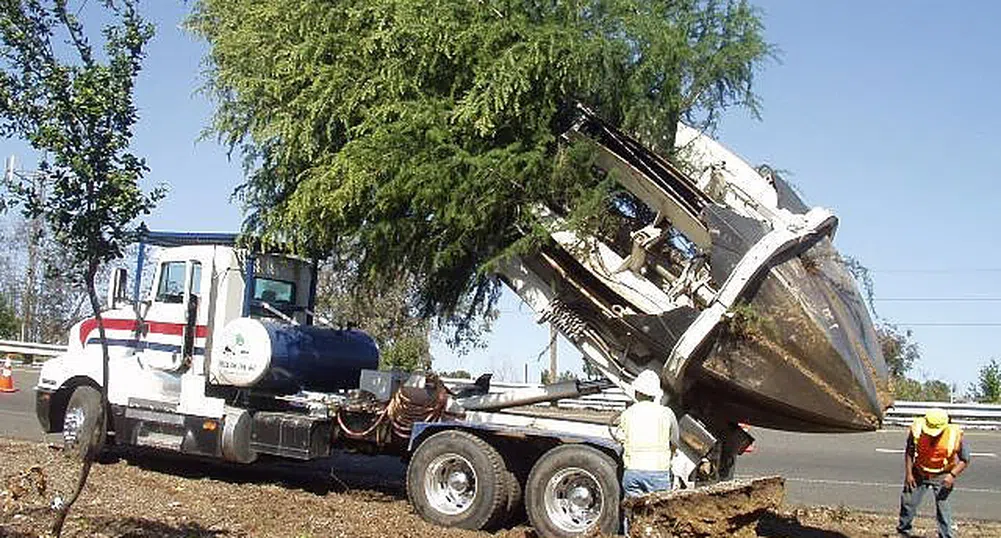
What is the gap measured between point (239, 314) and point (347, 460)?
3398mm

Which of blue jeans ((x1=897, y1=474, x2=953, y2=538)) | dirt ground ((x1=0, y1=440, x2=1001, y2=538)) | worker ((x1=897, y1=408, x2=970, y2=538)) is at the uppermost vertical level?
worker ((x1=897, y1=408, x2=970, y2=538))

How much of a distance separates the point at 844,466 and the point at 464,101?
10.6 meters

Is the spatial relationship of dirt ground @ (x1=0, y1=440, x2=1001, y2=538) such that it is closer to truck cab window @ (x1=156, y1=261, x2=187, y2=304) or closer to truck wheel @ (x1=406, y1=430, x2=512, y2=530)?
truck wheel @ (x1=406, y1=430, x2=512, y2=530)

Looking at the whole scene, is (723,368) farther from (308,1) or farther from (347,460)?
(347,460)

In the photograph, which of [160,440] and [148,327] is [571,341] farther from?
[148,327]

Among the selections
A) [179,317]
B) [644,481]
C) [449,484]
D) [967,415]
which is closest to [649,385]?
[644,481]

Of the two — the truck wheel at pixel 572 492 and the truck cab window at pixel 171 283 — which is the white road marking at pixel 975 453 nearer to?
the truck wheel at pixel 572 492

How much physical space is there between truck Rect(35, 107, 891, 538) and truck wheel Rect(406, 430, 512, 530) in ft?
0.06

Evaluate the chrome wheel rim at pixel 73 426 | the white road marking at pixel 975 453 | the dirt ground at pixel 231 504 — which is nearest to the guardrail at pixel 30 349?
the dirt ground at pixel 231 504

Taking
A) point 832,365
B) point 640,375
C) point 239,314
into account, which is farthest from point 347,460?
point 832,365

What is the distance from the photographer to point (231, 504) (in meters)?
10.4

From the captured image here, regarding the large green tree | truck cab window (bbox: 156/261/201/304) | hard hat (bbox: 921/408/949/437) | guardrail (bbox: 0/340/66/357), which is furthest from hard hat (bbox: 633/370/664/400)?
guardrail (bbox: 0/340/66/357)

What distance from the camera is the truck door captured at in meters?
12.1

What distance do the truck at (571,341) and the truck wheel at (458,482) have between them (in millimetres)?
20
